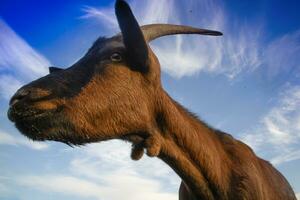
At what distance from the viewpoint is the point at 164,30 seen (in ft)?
22.8

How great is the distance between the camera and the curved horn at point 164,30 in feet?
21.9

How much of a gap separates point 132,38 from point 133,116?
1166mm

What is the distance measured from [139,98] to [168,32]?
188 centimetres

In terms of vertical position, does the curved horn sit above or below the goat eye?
above

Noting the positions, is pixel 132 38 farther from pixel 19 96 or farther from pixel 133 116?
pixel 19 96

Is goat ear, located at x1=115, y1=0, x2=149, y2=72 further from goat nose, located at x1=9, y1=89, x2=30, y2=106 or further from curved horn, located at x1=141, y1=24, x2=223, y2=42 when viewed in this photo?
goat nose, located at x1=9, y1=89, x2=30, y2=106

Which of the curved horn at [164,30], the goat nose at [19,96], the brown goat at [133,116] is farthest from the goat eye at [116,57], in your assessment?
the goat nose at [19,96]

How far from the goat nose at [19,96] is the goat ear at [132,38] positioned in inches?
66.1

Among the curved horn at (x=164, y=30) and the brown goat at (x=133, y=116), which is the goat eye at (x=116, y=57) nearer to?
the brown goat at (x=133, y=116)

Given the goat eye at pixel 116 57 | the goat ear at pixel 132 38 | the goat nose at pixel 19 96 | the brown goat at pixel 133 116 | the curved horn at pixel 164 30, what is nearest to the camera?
the goat nose at pixel 19 96

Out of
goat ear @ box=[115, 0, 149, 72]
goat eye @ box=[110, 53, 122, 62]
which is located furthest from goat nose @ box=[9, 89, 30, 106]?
goat ear @ box=[115, 0, 149, 72]

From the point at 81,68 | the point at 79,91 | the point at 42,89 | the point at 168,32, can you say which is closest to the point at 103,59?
the point at 81,68

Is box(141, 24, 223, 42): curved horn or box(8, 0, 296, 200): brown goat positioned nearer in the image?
box(8, 0, 296, 200): brown goat

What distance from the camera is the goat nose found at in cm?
463
